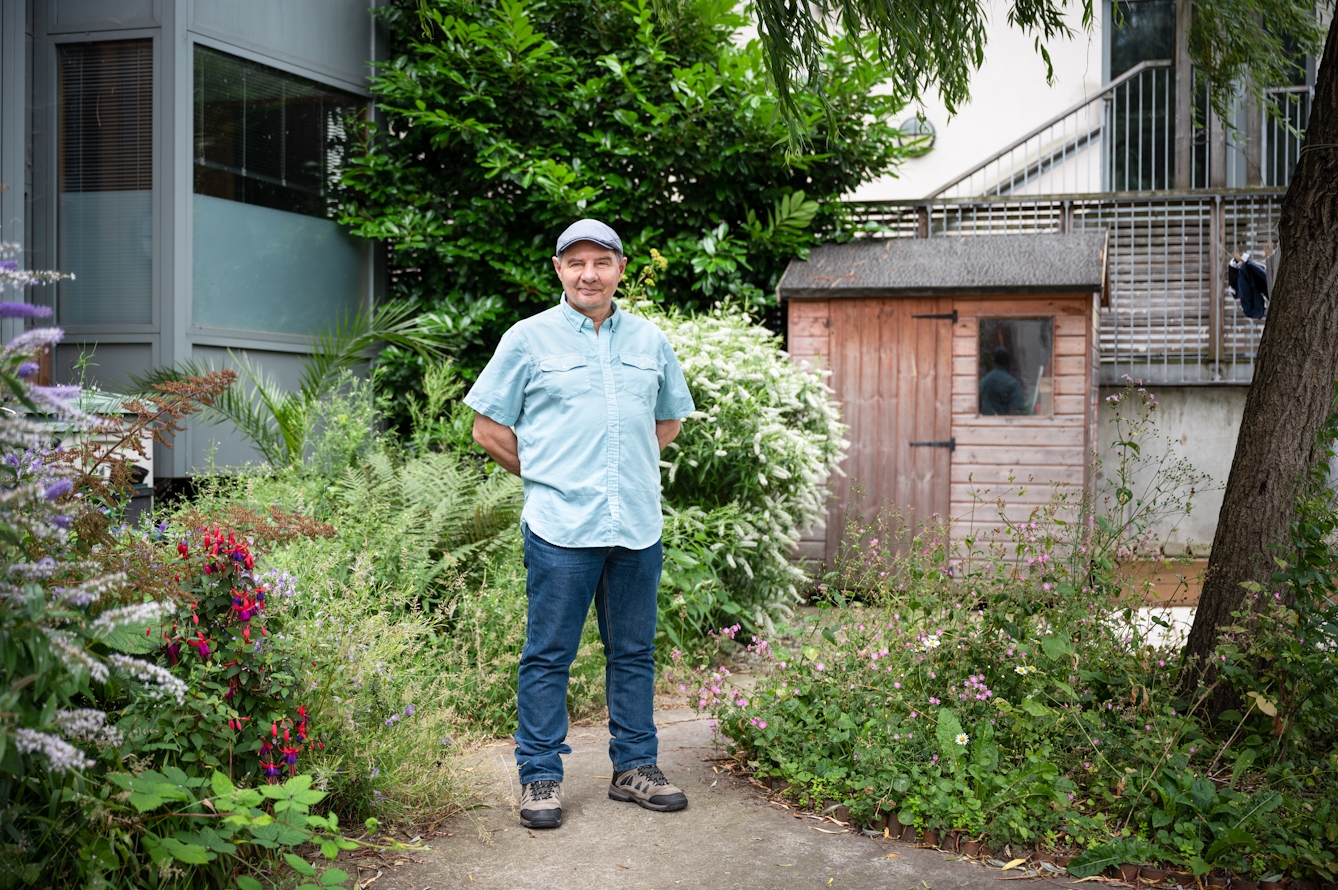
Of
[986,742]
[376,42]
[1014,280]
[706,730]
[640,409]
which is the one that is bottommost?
[706,730]

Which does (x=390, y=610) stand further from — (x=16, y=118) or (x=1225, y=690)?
(x=16, y=118)

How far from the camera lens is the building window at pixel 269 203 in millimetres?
7363

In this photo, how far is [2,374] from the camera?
1.83 meters

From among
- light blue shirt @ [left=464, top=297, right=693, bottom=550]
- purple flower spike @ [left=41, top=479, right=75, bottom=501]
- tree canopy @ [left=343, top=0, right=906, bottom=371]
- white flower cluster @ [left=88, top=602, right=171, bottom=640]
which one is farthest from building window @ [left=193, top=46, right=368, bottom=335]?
white flower cluster @ [left=88, top=602, right=171, bottom=640]

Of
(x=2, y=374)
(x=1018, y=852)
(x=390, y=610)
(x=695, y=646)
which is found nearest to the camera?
(x=2, y=374)

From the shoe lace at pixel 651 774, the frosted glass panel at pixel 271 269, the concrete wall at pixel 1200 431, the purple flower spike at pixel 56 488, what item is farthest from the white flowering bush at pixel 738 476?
the concrete wall at pixel 1200 431

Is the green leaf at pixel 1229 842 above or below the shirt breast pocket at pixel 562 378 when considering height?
below

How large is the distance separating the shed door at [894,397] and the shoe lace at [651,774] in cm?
483

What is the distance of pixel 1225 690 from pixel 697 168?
585 cm

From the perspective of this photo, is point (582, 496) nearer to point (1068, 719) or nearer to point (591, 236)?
point (591, 236)

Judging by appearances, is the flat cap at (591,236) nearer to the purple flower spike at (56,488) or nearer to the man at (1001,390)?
the purple flower spike at (56,488)

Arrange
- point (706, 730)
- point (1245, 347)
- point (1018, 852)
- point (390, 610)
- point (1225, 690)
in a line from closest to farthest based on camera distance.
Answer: point (1018, 852), point (1225, 690), point (706, 730), point (390, 610), point (1245, 347)

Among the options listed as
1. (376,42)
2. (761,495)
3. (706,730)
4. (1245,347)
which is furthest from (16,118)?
(1245,347)

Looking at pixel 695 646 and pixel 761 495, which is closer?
pixel 695 646
